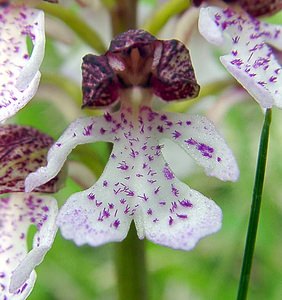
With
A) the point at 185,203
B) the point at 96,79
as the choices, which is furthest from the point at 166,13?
the point at 185,203

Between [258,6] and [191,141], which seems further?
[258,6]

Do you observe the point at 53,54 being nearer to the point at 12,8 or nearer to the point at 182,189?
the point at 12,8

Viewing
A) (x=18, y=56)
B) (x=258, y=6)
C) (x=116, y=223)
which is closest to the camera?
(x=116, y=223)

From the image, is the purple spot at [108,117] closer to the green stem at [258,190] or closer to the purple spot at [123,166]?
the purple spot at [123,166]

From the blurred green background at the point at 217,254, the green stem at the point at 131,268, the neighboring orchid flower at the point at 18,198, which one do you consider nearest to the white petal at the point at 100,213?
the neighboring orchid flower at the point at 18,198

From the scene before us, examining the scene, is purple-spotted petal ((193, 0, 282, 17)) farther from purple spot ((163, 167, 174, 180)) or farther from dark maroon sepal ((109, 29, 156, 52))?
purple spot ((163, 167, 174, 180))

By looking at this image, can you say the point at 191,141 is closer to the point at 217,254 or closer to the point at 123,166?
the point at 123,166

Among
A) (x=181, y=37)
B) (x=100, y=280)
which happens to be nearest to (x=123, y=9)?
(x=181, y=37)
